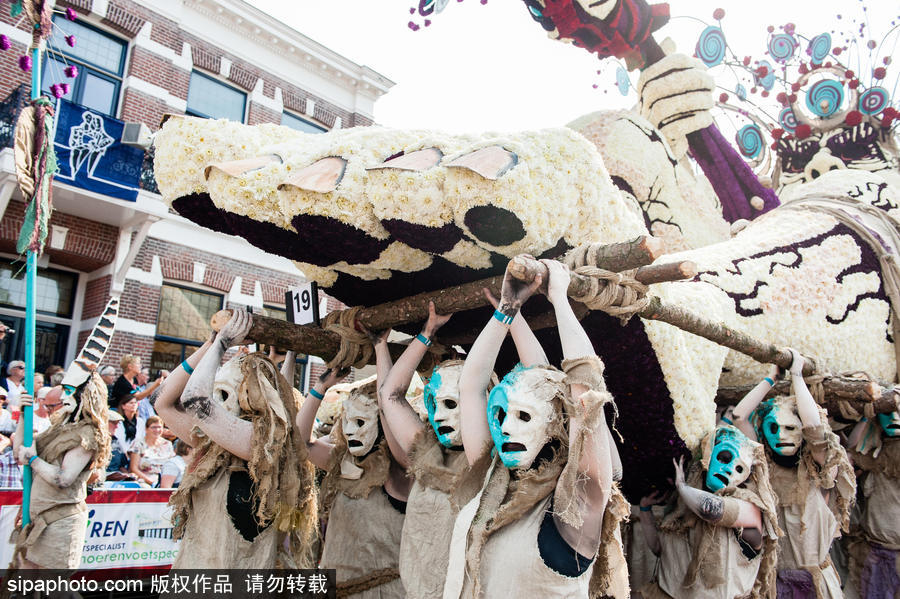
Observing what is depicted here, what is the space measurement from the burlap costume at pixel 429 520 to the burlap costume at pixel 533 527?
432mm

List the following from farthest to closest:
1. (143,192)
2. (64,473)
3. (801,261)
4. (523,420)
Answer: (143,192) < (64,473) < (801,261) < (523,420)

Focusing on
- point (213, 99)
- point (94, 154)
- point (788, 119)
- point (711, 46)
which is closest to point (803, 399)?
point (711, 46)

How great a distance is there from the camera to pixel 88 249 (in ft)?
28.6

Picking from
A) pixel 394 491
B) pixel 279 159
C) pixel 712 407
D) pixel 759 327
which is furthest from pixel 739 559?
pixel 279 159

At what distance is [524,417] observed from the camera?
1.94 m

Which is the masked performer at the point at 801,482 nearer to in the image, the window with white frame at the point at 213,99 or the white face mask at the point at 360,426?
the white face mask at the point at 360,426

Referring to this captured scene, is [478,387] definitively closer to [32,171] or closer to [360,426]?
[360,426]

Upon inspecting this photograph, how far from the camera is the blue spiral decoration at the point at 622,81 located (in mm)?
5070

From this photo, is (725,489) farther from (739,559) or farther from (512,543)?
(512,543)

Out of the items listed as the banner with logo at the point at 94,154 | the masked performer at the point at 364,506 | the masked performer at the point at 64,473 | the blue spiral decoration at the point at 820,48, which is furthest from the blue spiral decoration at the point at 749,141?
the banner with logo at the point at 94,154

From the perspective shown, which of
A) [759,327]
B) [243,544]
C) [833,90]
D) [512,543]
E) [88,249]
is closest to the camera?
[512,543]

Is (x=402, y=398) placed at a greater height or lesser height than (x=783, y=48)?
lesser

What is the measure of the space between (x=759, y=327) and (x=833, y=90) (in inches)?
131

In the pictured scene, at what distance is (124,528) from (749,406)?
14.9ft
